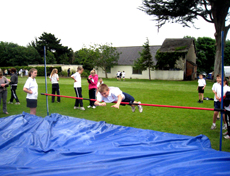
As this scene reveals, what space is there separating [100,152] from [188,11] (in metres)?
23.3

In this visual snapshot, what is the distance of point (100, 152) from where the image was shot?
4207mm

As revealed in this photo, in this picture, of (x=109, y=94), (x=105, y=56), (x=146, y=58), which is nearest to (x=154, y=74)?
(x=146, y=58)

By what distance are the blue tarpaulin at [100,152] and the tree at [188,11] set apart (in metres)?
21.1

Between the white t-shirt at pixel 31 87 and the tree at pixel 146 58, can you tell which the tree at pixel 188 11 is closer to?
the tree at pixel 146 58

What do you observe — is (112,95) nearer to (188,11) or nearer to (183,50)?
(188,11)

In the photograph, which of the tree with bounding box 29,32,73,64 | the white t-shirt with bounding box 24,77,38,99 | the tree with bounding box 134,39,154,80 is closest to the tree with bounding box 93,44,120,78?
the tree with bounding box 134,39,154,80

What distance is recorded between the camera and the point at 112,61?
37.0 m

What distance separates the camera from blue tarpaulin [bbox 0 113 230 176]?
3457mm

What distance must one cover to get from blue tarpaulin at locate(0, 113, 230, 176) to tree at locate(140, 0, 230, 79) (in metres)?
21.1

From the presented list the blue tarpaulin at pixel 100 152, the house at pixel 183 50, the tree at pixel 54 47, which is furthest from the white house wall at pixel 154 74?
the blue tarpaulin at pixel 100 152

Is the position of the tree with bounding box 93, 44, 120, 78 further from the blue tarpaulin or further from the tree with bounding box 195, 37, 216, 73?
the blue tarpaulin

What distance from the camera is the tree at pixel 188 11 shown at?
22578 mm

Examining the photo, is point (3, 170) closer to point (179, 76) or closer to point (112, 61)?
point (179, 76)

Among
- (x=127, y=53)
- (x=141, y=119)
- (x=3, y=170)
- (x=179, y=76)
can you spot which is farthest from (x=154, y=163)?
(x=127, y=53)
